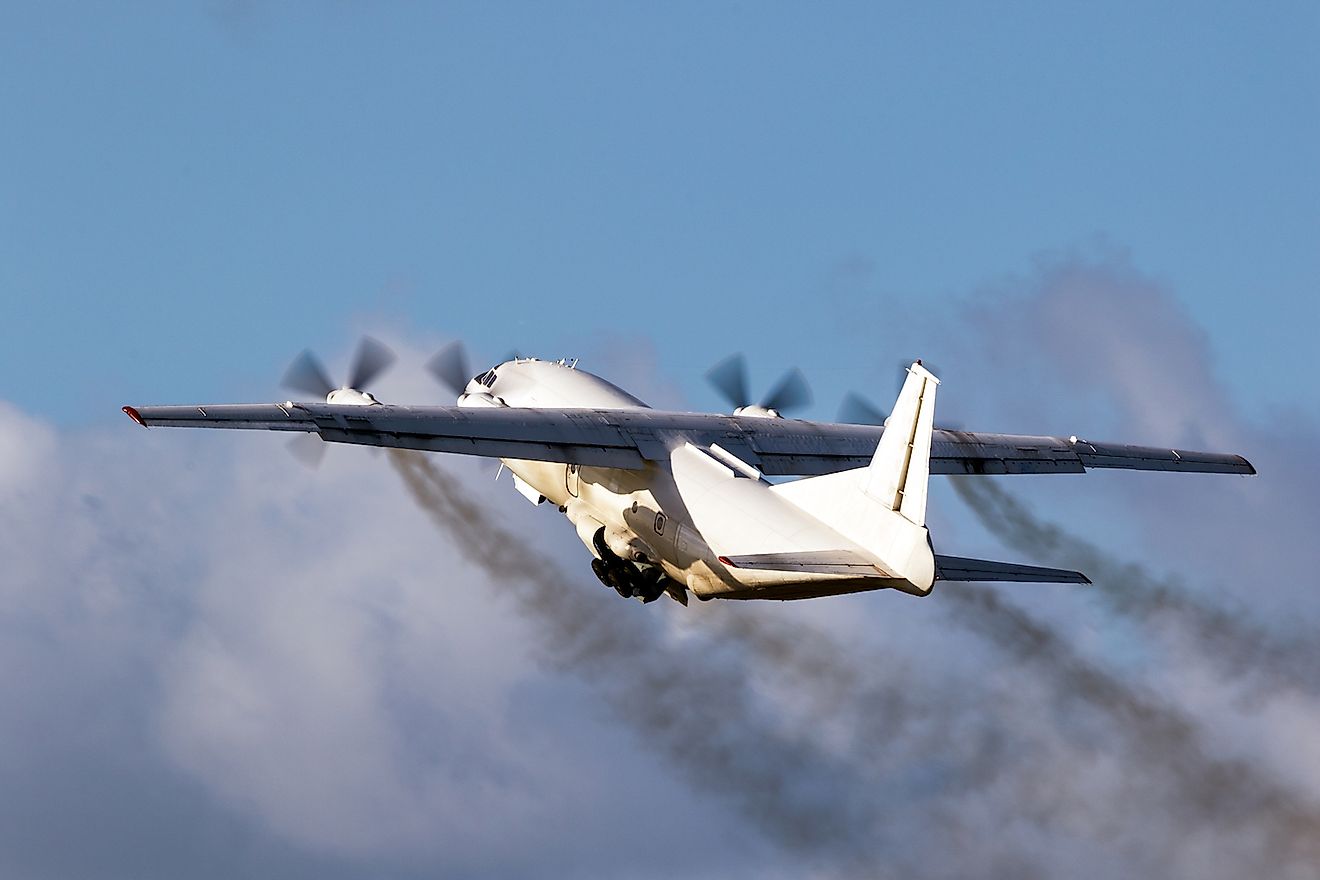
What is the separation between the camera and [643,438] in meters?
50.8

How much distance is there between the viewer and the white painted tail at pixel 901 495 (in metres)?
43.4

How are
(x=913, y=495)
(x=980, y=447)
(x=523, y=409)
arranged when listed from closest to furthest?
(x=913, y=495) → (x=523, y=409) → (x=980, y=447)

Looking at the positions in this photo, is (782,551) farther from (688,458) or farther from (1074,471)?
(1074,471)

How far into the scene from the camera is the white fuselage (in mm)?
46250

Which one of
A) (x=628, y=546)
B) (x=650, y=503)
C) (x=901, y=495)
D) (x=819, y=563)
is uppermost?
(x=650, y=503)

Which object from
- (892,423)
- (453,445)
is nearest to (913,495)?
(892,423)

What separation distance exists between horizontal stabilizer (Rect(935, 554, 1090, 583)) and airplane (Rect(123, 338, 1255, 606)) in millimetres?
41

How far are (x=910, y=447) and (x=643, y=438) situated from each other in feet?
28.8

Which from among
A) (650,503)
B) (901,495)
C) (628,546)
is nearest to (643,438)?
(650,503)

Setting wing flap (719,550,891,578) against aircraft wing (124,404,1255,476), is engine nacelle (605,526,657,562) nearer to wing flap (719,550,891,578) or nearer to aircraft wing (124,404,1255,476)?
aircraft wing (124,404,1255,476)

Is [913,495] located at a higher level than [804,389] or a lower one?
lower

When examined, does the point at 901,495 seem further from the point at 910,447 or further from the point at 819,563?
the point at 819,563

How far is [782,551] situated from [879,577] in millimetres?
2323

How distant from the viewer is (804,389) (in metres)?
57.0
